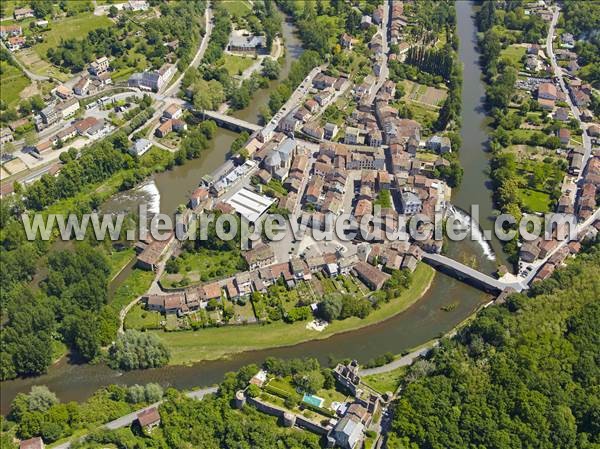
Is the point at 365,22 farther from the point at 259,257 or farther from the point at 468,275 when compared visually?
the point at 259,257

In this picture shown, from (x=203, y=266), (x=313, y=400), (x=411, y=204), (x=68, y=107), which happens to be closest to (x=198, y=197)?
(x=203, y=266)

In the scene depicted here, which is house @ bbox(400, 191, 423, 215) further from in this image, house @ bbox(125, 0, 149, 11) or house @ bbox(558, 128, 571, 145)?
house @ bbox(125, 0, 149, 11)

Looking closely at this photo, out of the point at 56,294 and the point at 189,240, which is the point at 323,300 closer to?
the point at 189,240

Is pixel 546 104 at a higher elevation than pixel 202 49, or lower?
higher

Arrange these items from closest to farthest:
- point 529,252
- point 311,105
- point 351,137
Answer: point 529,252, point 351,137, point 311,105

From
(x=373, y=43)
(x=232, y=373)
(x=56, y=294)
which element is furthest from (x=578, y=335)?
(x=373, y=43)

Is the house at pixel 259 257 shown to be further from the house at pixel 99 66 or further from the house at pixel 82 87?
the house at pixel 99 66
